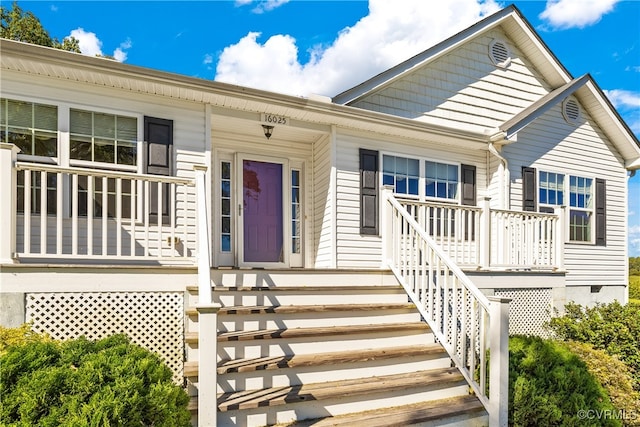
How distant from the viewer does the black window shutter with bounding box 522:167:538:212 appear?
7449 mm

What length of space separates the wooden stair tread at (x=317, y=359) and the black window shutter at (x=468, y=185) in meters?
3.74

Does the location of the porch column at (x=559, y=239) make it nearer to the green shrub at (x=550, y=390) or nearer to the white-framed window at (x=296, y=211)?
the green shrub at (x=550, y=390)

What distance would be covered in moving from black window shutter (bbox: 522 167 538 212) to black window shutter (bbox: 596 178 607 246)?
1857 millimetres

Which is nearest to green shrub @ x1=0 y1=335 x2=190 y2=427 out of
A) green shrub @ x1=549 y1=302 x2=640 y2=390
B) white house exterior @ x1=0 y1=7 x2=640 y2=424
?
white house exterior @ x1=0 y1=7 x2=640 y2=424

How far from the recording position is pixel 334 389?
3.18 metres

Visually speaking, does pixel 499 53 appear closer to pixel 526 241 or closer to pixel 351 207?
pixel 526 241

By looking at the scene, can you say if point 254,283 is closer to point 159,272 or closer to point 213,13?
point 159,272

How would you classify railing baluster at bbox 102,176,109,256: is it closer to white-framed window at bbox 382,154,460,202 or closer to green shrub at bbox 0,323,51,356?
green shrub at bbox 0,323,51,356

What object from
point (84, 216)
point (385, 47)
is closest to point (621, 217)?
point (84, 216)

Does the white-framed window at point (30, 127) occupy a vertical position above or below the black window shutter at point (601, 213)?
above

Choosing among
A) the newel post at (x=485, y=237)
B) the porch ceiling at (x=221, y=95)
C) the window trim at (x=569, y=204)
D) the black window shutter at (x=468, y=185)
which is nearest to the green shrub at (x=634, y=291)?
the window trim at (x=569, y=204)

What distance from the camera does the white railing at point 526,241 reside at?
6.03m

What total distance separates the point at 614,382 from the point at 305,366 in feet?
11.9

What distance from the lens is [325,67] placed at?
2370 centimetres
